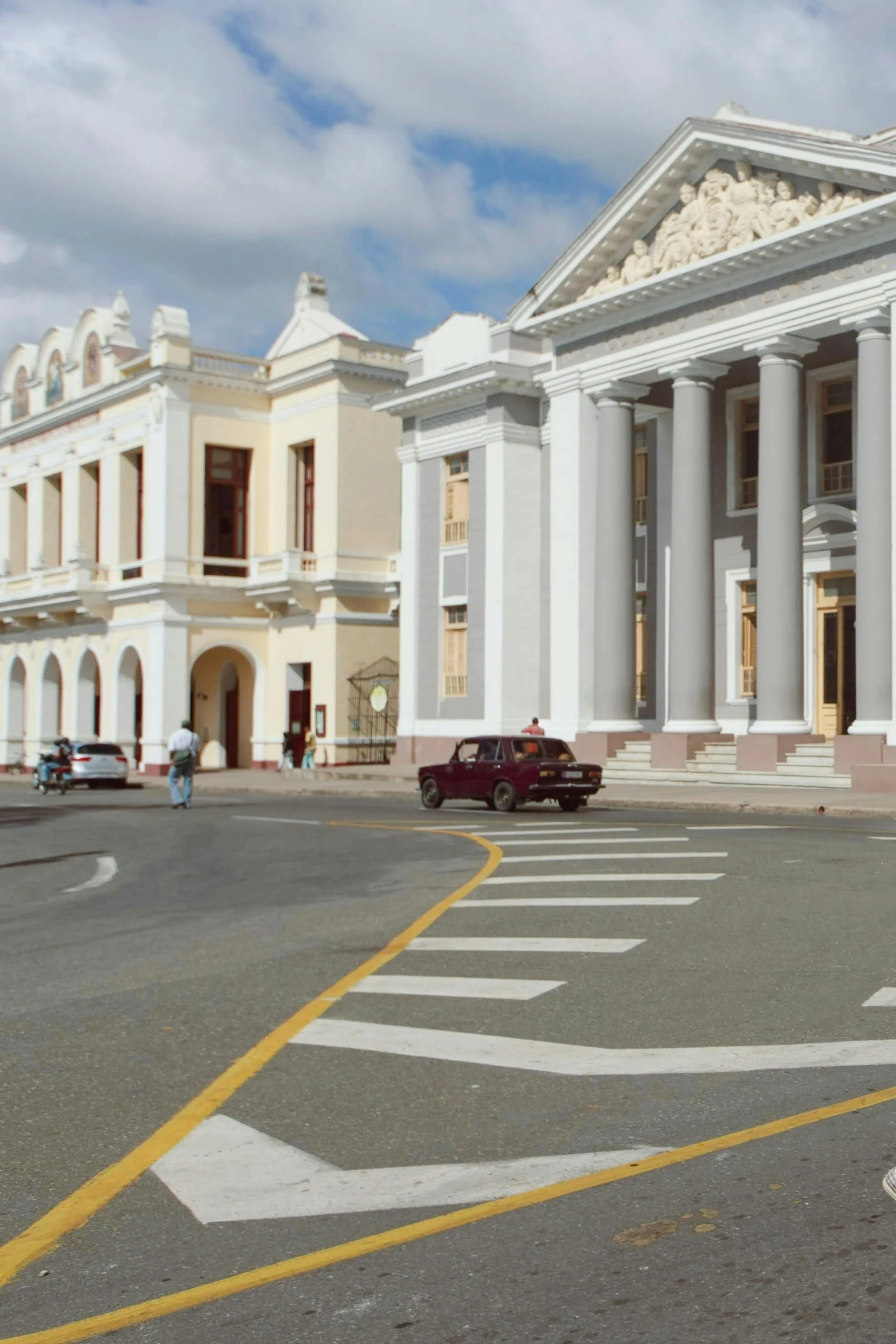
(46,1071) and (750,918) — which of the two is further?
(750,918)

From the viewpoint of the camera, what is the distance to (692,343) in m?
35.5

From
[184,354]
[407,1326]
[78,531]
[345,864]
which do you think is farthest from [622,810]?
[78,531]

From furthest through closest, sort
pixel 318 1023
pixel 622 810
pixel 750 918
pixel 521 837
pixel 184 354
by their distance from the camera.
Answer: pixel 184 354 → pixel 622 810 → pixel 521 837 → pixel 750 918 → pixel 318 1023

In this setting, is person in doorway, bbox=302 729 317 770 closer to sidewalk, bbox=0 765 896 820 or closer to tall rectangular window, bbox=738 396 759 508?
sidewalk, bbox=0 765 896 820

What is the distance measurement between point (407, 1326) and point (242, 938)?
7863 mm

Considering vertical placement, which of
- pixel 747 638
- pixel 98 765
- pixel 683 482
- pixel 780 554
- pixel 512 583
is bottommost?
pixel 98 765

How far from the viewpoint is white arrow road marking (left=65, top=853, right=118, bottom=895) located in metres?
16.2

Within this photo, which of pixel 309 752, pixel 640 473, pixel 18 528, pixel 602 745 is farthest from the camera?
pixel 18 528

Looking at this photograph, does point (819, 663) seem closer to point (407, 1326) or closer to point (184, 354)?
point (184, 354)

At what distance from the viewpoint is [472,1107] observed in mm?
6723

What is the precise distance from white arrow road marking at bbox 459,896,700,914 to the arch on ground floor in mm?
41197

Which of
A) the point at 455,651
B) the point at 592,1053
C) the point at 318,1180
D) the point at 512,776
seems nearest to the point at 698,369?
the point at 455,651

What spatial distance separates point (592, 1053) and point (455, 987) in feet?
6.82

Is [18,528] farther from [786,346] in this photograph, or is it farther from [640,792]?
[640,792]
